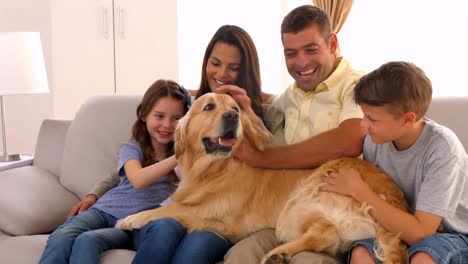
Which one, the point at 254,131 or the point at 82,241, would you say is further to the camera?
the point at 254,131

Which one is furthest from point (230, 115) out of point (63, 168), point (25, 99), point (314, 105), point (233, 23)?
point (233, 23)

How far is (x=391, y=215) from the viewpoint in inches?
72.5

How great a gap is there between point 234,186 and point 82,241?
1.87ft

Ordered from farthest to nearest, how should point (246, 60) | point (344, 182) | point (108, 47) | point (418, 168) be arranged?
point (108, 47), point (246, 60), point (344, 182), point (418, 168)

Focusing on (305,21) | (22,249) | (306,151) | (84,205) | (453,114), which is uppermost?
(305,21)

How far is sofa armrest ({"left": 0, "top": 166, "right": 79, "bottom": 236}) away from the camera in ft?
8.05

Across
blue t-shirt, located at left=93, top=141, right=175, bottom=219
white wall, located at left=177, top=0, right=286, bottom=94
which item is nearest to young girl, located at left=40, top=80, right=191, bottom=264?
blue t-shirt, located at left=93, top=141, right=175, bottom=219

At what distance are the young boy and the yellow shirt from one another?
320 millimetres

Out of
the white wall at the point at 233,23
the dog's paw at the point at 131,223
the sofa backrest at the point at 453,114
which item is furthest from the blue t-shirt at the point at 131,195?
the white wall at the point at 233,23

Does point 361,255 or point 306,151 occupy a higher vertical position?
point 306,151

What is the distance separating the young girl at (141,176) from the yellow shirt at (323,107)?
1.50ft

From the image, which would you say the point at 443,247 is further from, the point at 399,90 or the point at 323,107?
the point at 323,107

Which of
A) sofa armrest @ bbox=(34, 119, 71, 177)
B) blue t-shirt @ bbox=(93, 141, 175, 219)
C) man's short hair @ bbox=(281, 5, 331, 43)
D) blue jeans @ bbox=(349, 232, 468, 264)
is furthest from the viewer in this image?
sofa armrest @ bbox=(34, 119, 71, 177)

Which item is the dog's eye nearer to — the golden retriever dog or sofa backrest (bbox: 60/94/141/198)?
the golden retriever dog
